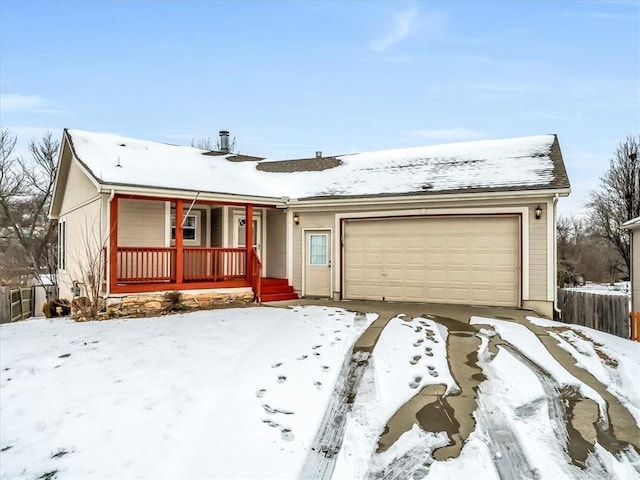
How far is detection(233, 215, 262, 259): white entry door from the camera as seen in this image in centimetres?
1270

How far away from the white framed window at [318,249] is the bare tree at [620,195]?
68.6 feet

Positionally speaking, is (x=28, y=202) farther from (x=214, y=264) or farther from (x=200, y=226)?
(x=214, y=264)

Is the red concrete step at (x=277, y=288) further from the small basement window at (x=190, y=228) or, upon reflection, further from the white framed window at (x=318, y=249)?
the small basement window at (x=190, y=228)

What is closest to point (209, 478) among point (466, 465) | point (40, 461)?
point (40, 461)

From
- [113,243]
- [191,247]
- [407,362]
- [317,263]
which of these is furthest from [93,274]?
[407,362]

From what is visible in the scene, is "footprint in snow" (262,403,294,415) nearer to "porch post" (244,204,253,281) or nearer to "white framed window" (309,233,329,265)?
"porch post" (244,204,253,281)

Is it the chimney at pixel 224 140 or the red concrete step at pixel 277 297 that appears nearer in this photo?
the red concrete step at pixel 277 297

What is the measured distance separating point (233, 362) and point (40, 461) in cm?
245

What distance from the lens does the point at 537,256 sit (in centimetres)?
987

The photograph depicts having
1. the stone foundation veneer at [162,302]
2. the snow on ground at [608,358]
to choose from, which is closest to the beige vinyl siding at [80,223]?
the stone foundation veneer at [162,302]

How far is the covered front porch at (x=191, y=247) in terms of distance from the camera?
993 cm

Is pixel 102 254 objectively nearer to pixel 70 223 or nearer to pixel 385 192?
pixel 70 223

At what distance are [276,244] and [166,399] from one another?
8.57 m

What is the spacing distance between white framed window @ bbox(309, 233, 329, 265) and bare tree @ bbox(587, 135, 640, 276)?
823 inches
